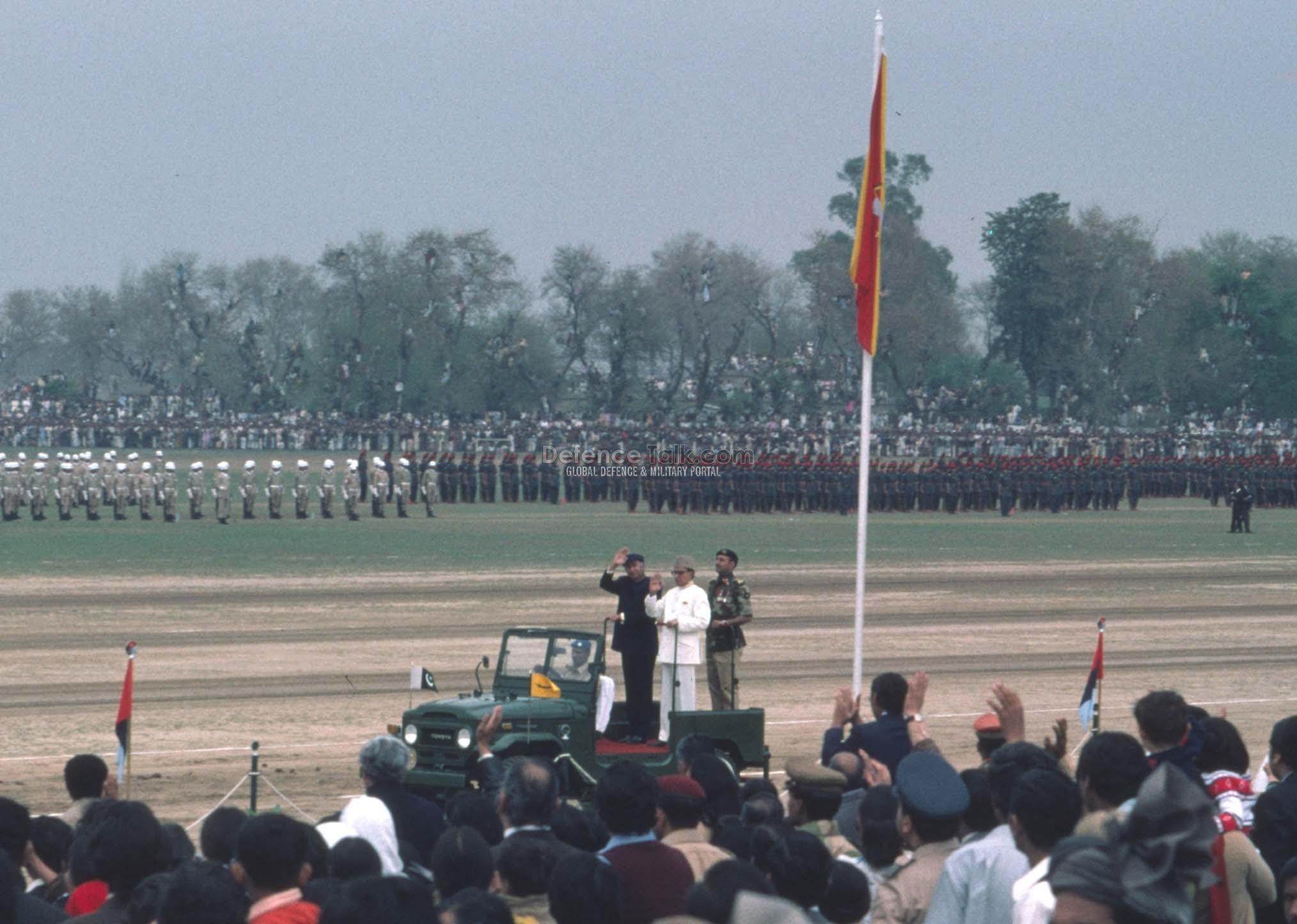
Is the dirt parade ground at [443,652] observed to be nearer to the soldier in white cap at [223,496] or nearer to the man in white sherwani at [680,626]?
the man in white sherwani at [680,626]

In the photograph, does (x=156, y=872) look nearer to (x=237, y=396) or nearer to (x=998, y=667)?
(x=998, y=667)

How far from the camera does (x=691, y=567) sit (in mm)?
14211

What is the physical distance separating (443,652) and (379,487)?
26.0m

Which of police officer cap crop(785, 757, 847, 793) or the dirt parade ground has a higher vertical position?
police officer cap crop(785, 757, 847, 793)

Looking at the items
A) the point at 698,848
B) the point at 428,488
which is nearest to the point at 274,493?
the point at 428,488

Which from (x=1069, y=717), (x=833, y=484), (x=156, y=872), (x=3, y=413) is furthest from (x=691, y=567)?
(x=3, y=413)

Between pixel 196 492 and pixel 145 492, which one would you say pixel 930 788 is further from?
pixel 145 492

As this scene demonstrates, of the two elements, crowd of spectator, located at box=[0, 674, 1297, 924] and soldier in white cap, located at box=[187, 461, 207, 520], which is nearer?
crowd of spectator, located at box=[0, 674, 1297, 924]

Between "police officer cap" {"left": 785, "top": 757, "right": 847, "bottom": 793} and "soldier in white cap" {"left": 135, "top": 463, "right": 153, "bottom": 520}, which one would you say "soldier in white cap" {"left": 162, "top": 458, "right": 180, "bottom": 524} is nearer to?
"soldier in white cap" {"left": 135, "top": 463, "right": 153, "bottom": 520}

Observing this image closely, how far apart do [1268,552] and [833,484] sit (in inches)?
625

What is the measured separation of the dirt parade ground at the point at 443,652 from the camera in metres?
14.6

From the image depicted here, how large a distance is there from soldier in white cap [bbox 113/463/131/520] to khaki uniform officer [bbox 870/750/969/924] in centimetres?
3885

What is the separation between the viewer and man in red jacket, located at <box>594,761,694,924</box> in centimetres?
546

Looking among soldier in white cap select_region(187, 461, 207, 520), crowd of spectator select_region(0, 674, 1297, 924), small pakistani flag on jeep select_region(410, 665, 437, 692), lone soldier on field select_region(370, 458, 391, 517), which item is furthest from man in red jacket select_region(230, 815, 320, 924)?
lone soldier on field select_region(370, 458, 391, 517)
